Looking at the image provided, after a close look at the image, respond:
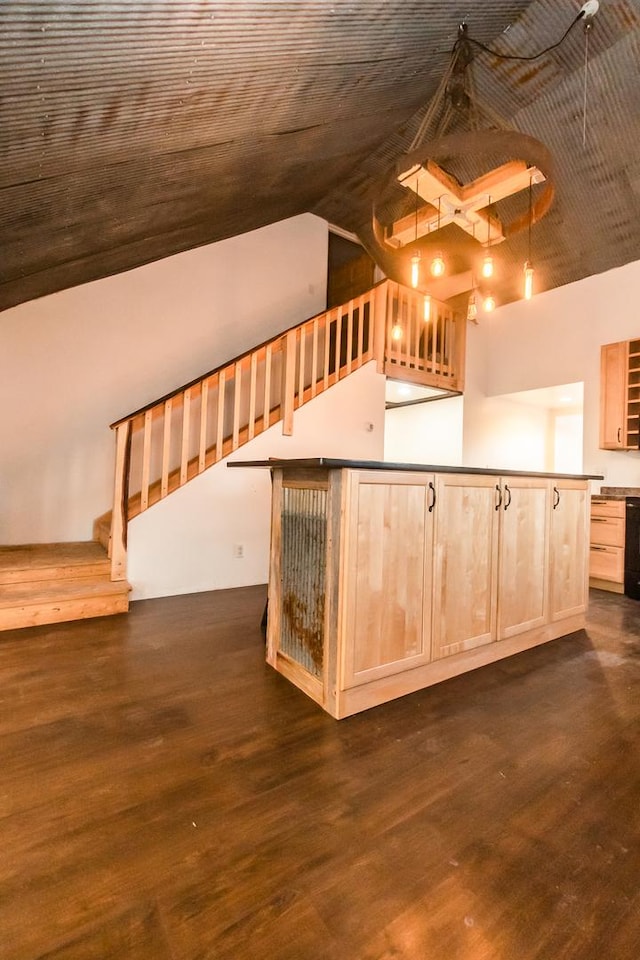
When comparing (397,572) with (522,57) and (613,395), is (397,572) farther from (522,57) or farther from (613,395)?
(522,57)

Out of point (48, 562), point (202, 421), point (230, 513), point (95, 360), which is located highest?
point (95, 360)

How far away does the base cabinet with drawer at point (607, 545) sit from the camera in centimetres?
408

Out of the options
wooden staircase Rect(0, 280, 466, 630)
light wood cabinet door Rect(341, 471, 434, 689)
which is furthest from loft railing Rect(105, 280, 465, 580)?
light wood cabinet door Rect(341, 471, 434, 689)

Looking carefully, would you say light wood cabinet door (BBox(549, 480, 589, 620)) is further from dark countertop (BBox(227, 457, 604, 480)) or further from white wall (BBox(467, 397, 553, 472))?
white wall (BBox(467, 397, 553, 472))

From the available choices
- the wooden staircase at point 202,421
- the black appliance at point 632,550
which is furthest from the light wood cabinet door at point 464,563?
the black appliance at point 632,550

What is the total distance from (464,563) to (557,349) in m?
4.39

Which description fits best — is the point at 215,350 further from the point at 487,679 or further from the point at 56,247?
the point at 487,679

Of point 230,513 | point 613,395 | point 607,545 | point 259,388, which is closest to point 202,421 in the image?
point 230,513

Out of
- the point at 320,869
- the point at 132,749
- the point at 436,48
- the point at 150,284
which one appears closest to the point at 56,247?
the point at 150,284

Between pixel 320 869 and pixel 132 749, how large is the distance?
0.87 m

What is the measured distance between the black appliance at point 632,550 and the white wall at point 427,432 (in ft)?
7.25

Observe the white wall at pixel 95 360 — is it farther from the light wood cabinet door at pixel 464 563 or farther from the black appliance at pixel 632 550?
the black appliance at pixel 632 550

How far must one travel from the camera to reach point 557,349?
5320 mm

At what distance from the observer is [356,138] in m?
3.90
